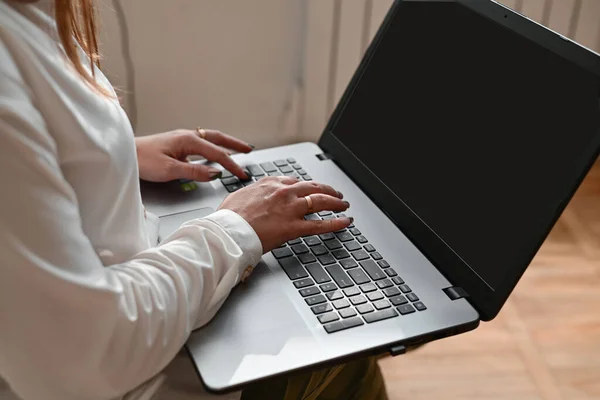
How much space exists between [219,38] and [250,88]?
0.44 feet

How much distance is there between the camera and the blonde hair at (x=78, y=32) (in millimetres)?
624

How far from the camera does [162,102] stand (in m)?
1.54

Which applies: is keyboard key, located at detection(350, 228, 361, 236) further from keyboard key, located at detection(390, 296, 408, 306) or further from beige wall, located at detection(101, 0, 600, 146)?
beige wall, located at detection(101, 0, 600, 146)

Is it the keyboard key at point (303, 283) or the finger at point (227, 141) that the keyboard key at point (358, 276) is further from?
the finger at point (227, 141)

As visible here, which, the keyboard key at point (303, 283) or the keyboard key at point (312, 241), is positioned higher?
the keyboard key at point (303, 283)

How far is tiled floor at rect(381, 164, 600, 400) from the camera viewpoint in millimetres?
1326

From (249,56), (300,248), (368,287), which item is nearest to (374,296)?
(368,287)

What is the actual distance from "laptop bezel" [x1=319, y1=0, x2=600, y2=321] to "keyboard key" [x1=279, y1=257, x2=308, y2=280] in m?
0.15

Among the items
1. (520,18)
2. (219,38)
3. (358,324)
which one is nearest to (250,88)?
(219,38)

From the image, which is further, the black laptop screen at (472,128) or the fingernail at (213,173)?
the fingernail at (213,173)

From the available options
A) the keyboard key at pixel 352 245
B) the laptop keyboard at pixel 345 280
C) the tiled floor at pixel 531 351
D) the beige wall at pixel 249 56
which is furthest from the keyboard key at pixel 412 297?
the beige wall at pixel 249 56

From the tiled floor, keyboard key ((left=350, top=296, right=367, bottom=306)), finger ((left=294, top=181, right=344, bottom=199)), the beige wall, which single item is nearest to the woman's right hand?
finger ((left=294, top=181, right=344, bottom=199))

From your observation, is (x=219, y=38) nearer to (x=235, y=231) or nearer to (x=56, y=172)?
(x=235, y=231)

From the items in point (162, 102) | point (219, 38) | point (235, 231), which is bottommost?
point (162, 102)
